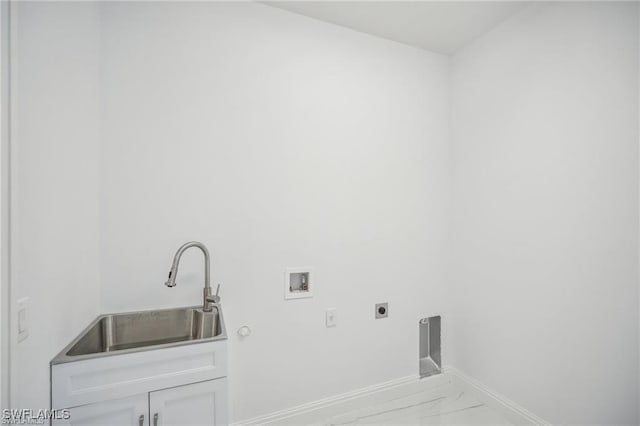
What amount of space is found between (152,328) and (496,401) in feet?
7.16

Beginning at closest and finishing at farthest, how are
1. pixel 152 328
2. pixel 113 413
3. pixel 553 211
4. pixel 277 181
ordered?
pixel 113 413
pixel 152 328
pixel 553 211
pixel 277 181

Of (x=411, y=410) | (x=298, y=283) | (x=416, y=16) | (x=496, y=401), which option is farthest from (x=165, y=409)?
(x=416, y=16)

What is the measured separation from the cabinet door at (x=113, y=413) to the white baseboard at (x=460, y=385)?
0.77 m

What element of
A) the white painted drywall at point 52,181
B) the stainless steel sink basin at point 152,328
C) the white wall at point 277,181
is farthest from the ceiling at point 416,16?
the stainless steel sink basin at point 152,328

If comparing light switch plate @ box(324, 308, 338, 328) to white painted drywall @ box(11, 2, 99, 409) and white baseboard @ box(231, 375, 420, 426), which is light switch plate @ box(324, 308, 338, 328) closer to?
white baseboard @ box(231, 375, 420, 426)

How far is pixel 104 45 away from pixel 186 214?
0.95m

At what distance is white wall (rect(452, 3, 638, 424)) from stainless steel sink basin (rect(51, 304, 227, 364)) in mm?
1790

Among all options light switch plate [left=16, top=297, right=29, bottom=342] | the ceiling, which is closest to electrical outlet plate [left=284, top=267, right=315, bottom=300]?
light switch plate [left=16, top=297, right=29, bottom=342]

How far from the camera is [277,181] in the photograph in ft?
6.47

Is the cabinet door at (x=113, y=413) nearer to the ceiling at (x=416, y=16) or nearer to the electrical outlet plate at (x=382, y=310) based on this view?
the electrical outlet plate at (x=382, y=310)

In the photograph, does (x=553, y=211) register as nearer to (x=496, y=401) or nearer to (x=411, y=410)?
(x=496, y=401)

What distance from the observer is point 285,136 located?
199 centimetres

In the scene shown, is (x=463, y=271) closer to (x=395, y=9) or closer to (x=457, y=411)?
(x=457, y=411)

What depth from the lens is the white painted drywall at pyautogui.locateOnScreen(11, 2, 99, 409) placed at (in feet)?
3.43
